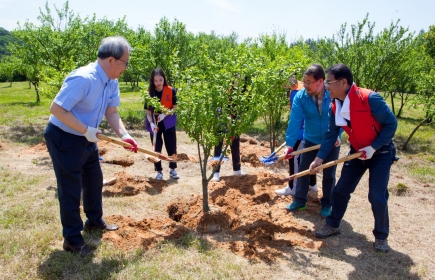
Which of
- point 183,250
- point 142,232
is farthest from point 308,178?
point 142,232

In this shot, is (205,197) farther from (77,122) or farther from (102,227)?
(77,122)

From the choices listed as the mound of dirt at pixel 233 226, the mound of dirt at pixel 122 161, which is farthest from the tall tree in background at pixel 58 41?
the mound of dirt at pixel 233 226

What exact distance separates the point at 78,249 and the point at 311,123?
3078 mm

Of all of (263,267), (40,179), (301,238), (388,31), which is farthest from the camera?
(388,31)

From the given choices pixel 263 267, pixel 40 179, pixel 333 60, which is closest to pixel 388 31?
pixel 333 60

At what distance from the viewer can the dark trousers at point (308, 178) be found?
438cm

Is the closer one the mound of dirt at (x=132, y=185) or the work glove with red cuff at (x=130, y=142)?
the work glove with red cuff at (x=130, y=142)

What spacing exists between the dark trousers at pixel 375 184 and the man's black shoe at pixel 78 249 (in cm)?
278

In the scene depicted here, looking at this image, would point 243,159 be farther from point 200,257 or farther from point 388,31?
point 388,31

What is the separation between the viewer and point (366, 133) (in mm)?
3496

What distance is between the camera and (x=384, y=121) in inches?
133

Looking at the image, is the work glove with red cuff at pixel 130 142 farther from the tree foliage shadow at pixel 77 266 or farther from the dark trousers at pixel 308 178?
the dark trousers at pixel 308 178

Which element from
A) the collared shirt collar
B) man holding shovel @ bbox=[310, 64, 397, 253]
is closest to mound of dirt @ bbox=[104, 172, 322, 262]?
man holding shovel @ bbox=[310, 64, 397, 253]

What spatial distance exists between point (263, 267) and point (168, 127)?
10.2 feet
